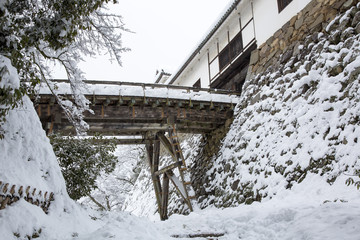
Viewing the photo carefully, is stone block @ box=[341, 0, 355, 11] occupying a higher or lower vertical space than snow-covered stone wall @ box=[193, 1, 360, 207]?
higher

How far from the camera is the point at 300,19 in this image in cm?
1066

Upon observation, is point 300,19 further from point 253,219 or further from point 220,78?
point 253,219

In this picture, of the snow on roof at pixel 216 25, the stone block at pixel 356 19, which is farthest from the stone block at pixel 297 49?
the snow on roof at pixel 216 25

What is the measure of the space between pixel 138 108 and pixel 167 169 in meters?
2.72

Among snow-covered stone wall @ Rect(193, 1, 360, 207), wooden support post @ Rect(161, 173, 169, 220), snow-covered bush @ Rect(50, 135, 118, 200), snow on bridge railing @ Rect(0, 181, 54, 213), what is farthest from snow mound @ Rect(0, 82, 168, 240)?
wooden support post @ Rect(161, 173, 169, 220)

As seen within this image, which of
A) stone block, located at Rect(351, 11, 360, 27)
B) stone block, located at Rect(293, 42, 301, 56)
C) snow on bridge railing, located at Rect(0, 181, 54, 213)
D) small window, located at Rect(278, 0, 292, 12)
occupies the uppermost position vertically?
small window, located at Rect(278, 0, 292, 12)

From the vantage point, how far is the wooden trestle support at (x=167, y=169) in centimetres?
1138

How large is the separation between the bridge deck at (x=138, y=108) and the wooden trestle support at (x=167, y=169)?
567 mm

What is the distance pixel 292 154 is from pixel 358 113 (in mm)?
2087

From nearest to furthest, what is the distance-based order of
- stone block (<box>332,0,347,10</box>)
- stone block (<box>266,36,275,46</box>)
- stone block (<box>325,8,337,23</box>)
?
stone block (<box>332,0,347,10</box>)
stone block (<box>325,8,337,23</box>)
stone block (<box>266,36,275,46</box>)

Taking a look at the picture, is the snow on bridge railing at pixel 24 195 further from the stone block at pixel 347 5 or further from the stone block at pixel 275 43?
the stone block at pixel 275 43

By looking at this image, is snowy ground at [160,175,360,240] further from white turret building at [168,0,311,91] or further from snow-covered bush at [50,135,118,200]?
white turret building at [168,0,311,91]

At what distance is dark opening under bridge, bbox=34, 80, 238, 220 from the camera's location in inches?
403

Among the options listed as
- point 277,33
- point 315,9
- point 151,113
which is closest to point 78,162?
point 151,113
